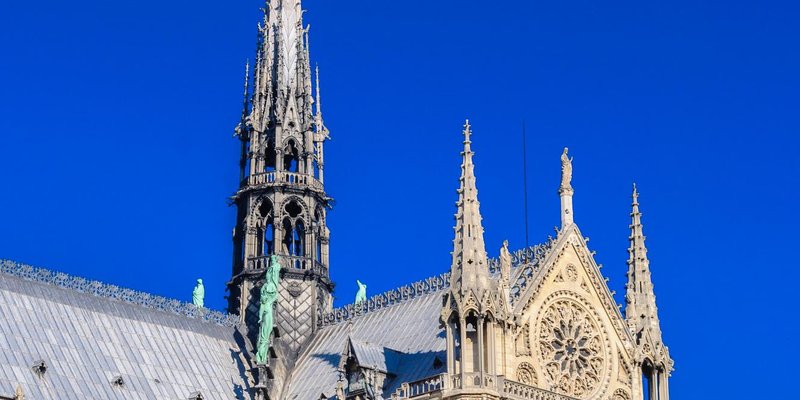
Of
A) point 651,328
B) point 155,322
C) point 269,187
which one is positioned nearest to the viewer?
point 651,328

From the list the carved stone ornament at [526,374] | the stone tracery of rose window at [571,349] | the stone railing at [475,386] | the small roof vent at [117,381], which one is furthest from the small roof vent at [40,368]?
the stone tracery of rose window at [571,349]

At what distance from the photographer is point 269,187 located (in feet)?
250

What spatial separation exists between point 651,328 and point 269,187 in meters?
18.8

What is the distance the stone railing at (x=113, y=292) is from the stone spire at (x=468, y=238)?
1585 cm

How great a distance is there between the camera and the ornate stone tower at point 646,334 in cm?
6612

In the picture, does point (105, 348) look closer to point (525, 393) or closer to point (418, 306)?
point (418, 306)

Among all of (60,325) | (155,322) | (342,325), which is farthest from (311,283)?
(60,325)

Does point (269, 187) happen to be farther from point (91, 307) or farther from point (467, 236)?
point (467, 236)

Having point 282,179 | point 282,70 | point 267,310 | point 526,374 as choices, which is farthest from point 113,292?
point 526,374

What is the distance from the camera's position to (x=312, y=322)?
7506 cm

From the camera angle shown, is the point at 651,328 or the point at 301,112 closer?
the point at 651,328

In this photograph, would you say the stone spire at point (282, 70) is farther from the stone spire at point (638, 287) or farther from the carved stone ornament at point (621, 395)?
the carved stone ornament at point (621, 395)

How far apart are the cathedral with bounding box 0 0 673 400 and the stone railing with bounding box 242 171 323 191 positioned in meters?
0.09

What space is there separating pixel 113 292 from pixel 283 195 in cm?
935
